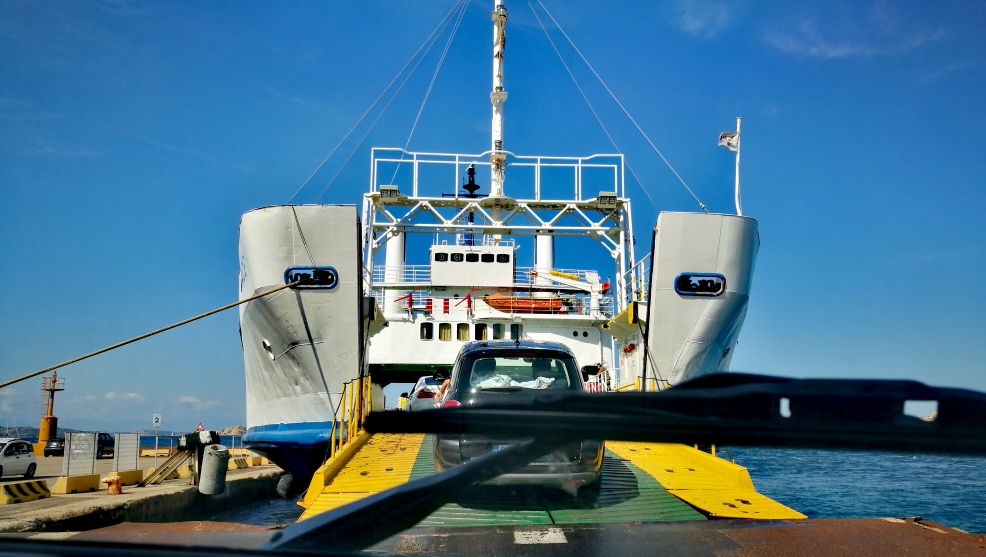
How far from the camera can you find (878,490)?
1373cm

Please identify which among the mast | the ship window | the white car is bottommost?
the white car

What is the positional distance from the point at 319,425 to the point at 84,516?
3512 millimetres

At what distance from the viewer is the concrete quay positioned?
906cm

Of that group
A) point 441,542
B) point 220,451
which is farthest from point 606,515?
point 220,451

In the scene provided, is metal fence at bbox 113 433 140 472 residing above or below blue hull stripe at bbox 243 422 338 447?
below

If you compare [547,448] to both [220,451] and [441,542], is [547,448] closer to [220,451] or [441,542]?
[441,542]

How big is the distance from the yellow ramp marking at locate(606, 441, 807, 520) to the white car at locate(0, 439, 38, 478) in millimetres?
16951

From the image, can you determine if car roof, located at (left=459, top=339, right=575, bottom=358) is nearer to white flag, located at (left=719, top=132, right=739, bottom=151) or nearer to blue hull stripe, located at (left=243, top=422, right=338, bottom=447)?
blue hull stripe, located at (left=243, top=422, right=338, bottom=447)

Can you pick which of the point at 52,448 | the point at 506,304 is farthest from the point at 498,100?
the point at 52,448

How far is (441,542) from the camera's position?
4.36 metres

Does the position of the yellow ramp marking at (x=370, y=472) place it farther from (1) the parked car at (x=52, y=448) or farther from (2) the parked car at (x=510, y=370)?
(1) the parked car at (x=52, y=448)

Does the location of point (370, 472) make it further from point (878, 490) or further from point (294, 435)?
point (878, 490)

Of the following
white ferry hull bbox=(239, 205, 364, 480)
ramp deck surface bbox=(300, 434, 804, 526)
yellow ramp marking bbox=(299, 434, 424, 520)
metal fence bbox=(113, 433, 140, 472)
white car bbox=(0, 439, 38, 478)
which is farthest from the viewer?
white car bbox=(0, 439, 38, 478)

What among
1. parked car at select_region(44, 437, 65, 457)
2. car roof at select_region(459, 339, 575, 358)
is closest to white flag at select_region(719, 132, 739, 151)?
car roof at select_region(459, 339, 575, 358)
